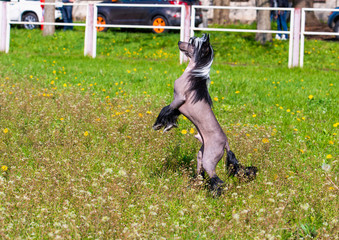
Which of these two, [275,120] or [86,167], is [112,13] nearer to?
[275,120]

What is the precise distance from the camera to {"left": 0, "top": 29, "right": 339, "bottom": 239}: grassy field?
3.63m

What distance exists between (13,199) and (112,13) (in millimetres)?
16550

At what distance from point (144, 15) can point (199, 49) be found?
15.7 metres

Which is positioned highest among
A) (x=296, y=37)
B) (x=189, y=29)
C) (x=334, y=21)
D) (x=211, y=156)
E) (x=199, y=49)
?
(x=334, y=21)

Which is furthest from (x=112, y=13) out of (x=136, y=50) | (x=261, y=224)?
(x=261, y=224)

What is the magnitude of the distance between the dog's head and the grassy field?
1088 mm

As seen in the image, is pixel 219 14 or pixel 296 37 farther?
pixel 219 14

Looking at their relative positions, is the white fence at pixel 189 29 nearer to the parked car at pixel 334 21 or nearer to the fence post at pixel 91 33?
the fence post at pixel 91 33

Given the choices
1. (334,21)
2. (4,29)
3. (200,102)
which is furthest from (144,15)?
(200,102)

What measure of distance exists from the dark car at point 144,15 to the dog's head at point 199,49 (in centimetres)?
1507

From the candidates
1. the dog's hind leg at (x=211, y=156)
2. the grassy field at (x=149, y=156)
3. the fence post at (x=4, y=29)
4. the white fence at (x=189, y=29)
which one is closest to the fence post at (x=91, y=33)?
the white fence at (x=189, y=29)

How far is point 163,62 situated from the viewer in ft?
43.7

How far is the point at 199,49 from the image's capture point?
13.5ft

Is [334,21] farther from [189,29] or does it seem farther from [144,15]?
[189,29]
